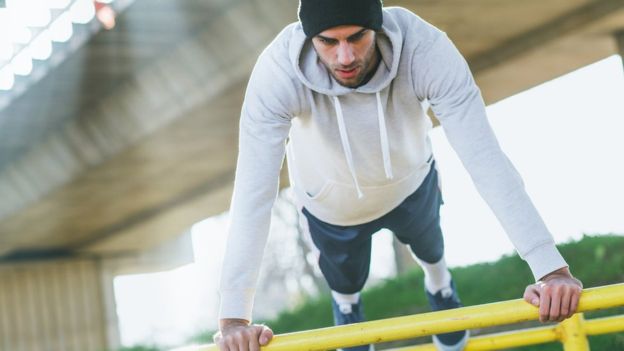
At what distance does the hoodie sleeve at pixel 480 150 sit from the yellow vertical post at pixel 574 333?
51 cm

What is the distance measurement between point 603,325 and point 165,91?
761 cm

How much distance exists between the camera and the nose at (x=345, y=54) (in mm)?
2809

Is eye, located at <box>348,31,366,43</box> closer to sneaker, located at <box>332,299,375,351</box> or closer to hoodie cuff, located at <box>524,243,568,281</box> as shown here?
hoodie cuff, located at <box>524,243,568,281</box>

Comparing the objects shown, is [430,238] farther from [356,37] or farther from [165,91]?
[165,91]

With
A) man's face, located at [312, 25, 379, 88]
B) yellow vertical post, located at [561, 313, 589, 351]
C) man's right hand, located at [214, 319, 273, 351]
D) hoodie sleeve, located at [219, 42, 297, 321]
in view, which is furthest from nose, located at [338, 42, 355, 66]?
yellow vertical post, located at [561, 313, 589, 351]

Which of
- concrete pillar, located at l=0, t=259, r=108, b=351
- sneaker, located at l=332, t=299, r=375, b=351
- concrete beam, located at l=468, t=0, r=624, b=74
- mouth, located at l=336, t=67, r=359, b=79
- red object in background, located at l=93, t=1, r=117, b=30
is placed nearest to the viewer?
mouth, located at l=336, t=67, r=359, b=79

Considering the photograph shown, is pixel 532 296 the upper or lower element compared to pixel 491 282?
lower

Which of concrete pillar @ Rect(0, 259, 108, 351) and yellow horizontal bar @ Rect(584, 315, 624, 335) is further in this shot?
concrete pillar @ Rect(0, 259, 108, 351)

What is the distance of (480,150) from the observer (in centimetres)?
277

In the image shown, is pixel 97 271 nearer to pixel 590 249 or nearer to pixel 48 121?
pixel 48 121

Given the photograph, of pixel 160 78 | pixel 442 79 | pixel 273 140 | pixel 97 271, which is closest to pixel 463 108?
pixel 442 79

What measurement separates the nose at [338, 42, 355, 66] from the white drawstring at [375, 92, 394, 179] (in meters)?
0.20

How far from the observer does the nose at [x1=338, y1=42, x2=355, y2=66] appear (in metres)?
2.81

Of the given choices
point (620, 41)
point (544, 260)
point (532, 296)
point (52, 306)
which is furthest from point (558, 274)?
point (52, 306)
